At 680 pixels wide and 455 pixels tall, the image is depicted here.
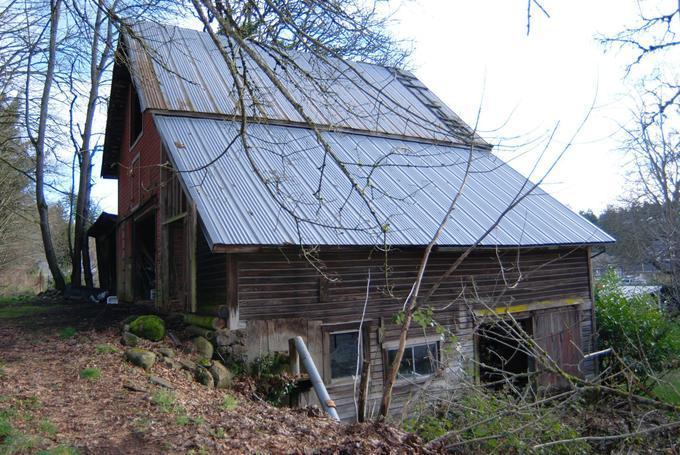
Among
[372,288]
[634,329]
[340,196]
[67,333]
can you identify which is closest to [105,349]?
[67,333]

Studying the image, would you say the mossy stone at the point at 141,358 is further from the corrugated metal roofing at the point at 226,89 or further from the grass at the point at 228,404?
the corrugated metal roofing at the point at 226,89

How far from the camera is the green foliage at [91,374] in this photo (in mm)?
6738

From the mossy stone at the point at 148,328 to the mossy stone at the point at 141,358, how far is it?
1.10 m

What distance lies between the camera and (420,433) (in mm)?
6363

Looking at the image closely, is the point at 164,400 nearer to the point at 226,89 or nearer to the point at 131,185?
the point at 226,89

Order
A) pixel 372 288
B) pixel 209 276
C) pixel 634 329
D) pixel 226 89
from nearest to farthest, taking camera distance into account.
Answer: pixel 209 276 < pixel 372 288 < pixel 226 89 < pixel 634 329

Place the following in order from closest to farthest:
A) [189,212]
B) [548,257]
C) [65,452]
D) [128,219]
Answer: [65,452] → [189,212] → [548,257] → [128,219]

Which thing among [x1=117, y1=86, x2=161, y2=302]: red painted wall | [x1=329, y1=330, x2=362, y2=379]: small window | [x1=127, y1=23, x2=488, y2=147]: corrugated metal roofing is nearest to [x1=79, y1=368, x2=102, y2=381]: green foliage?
[x1=329, y1=330, x2=362, y2=379]: small window

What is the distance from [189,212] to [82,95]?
2.53 m

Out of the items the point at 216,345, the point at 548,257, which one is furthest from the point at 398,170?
the point at 216,345

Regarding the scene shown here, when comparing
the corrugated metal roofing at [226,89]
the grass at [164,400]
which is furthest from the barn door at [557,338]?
the grass at [164,400]

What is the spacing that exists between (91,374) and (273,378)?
2.68 meters

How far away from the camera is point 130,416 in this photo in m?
5.58

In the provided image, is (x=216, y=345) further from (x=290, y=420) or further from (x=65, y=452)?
(x=65, y=452)
